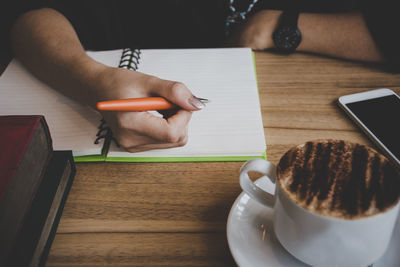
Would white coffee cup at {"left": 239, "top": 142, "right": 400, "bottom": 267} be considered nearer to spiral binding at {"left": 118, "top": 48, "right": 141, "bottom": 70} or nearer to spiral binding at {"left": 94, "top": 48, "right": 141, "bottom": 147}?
spiral binding at {"left": 94, "top": 48, "right": 141, "bottom": 147}

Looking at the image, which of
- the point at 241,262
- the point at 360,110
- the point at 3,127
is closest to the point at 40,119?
the point at 3,127

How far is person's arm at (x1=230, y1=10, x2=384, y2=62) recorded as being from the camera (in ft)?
2.42

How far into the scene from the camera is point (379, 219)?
0.28 meters

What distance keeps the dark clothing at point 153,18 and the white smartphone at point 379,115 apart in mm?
271

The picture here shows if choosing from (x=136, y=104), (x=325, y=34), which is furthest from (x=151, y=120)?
(x=325, y=34)

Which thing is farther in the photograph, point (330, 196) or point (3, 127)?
point (3, 127)

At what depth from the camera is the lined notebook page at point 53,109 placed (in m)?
0.53

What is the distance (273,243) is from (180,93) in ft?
0.90

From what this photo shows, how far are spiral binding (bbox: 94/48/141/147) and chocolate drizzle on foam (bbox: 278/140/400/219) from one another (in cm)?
34

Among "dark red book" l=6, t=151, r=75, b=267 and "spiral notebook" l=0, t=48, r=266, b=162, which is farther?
"spiral notebook" l=0, t=48, r=266, b=162

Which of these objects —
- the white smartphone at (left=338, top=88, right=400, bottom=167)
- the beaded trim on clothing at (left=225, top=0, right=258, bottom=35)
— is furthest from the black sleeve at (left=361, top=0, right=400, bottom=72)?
the beaded trim on clothing at (left=225, top=0, right=258, bottom=35)

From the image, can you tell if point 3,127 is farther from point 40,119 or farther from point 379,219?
point 379,219

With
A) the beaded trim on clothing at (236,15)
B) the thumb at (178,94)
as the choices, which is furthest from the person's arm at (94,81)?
the beaded trim on clothing at (236,15)

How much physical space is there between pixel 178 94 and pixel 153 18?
53 cm
